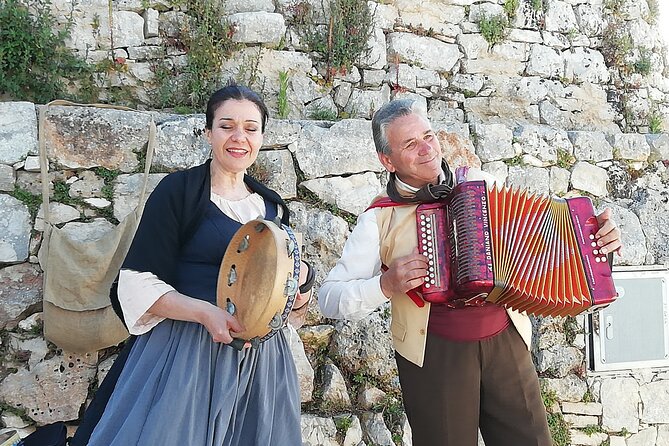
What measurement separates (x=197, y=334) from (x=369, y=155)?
5.63 feet

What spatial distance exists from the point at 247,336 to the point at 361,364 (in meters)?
1.53

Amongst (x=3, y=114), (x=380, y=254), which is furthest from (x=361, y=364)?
(x=3, y=114)

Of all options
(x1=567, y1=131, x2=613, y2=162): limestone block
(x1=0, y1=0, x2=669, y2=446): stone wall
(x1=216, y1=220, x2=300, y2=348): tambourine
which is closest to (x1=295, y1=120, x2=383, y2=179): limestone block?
(x1=0, y1=0, x2=669, y2=446): stone wall

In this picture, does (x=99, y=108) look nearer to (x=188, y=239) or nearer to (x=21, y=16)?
(x=21, y=16)

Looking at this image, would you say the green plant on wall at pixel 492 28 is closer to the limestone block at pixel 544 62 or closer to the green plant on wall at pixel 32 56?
the limestone block at pixel 544 62

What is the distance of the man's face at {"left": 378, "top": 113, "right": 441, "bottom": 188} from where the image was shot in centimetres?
209

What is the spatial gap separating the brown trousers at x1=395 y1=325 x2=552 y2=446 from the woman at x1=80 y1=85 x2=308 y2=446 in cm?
47

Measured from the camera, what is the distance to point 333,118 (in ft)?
11.8

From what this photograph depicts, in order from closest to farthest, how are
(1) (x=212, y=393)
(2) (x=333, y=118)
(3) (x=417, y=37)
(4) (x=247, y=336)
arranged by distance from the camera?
(4) (x=247, y=336), (1) (x=212, y=393), (2) (x=333, y=118), (3) (x=417, y=37)

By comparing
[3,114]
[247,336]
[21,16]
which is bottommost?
[247,336]

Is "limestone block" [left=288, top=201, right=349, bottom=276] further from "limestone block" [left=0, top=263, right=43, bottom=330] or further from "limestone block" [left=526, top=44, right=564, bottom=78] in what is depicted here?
"limestone block" [left=526, top=44, right=564, bottom=78]

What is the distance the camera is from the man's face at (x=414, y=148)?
2.09 m

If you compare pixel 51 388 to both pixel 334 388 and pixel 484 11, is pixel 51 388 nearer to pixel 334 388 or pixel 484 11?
pixel 334 388

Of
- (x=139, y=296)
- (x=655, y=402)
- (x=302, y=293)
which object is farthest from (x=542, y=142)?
(x=139, y=296)
